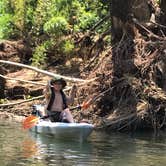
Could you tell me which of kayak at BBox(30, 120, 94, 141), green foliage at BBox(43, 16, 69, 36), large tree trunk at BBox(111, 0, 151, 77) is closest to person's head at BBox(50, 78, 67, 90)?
kayak at BBox(30, 120, 94, 141)

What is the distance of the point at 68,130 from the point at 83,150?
116 centimetres

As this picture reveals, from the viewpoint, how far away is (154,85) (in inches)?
657

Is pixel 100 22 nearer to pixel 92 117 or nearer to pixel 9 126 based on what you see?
A: pixel 92 117

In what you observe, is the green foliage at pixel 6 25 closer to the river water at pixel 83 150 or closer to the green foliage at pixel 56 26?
the green foliage at pixel 56 26

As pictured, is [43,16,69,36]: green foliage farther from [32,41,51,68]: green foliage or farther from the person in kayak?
the person in kayak

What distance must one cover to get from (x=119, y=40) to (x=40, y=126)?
176 inches

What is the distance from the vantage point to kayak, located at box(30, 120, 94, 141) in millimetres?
13672

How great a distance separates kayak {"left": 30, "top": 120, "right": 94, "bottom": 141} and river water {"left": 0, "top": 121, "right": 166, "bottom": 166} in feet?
0.51

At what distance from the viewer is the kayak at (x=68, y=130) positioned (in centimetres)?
1367

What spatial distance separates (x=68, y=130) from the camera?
13.8 meters

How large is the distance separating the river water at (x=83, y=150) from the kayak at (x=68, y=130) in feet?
0.51

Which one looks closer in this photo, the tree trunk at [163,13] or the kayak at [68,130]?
the kayak at [68,130]

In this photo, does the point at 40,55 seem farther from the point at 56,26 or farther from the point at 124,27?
the point at 124,27

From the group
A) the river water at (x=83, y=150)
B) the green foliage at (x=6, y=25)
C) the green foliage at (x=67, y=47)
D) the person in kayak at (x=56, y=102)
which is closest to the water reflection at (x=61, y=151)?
the river water at (x=83, y=150)
